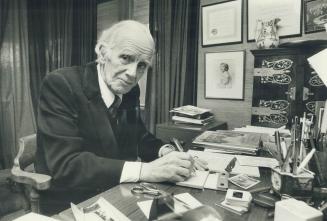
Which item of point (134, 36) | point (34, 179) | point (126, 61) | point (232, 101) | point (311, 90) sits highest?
point (134, 36)

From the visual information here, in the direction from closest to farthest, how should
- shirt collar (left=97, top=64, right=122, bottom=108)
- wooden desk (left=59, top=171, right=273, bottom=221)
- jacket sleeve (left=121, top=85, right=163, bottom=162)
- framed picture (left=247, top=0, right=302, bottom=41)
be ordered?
Result: wooden desk (left=59, top=171, right=273, bottom=221)
shirt collar (left=97, top=64, right=122, bottom=108)
jacket sleeve (left=121, top=85, right=163, bottom=162)
framed picture (left=247, top=0, right=302, bottom=41)

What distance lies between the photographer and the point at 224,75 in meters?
2.96

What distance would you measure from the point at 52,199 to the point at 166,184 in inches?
23.6

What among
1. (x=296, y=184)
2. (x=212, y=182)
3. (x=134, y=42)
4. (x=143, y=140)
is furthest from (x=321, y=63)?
(x=143, y=140)

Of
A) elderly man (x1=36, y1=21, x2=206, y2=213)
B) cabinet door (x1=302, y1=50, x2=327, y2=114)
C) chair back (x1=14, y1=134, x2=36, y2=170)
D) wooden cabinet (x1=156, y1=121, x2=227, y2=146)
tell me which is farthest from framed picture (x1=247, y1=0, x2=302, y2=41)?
chair back (x1=14, y1=134, x2=36, y2=170)

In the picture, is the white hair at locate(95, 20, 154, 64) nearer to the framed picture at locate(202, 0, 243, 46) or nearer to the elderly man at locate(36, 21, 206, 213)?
the elderly man at locate(36, 21, 206, 213)

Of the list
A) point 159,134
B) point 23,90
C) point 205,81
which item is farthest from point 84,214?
point 23,90

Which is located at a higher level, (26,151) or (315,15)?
(315,15)

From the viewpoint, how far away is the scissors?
89cm

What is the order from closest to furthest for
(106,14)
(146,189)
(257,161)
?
(146,189) → (257,161) → (106,14)

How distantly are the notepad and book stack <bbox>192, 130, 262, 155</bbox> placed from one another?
1.26ft

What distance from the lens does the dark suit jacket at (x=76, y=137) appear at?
1.08 m

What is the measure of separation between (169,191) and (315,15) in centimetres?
208

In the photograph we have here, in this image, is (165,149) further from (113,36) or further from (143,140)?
(113,36)
